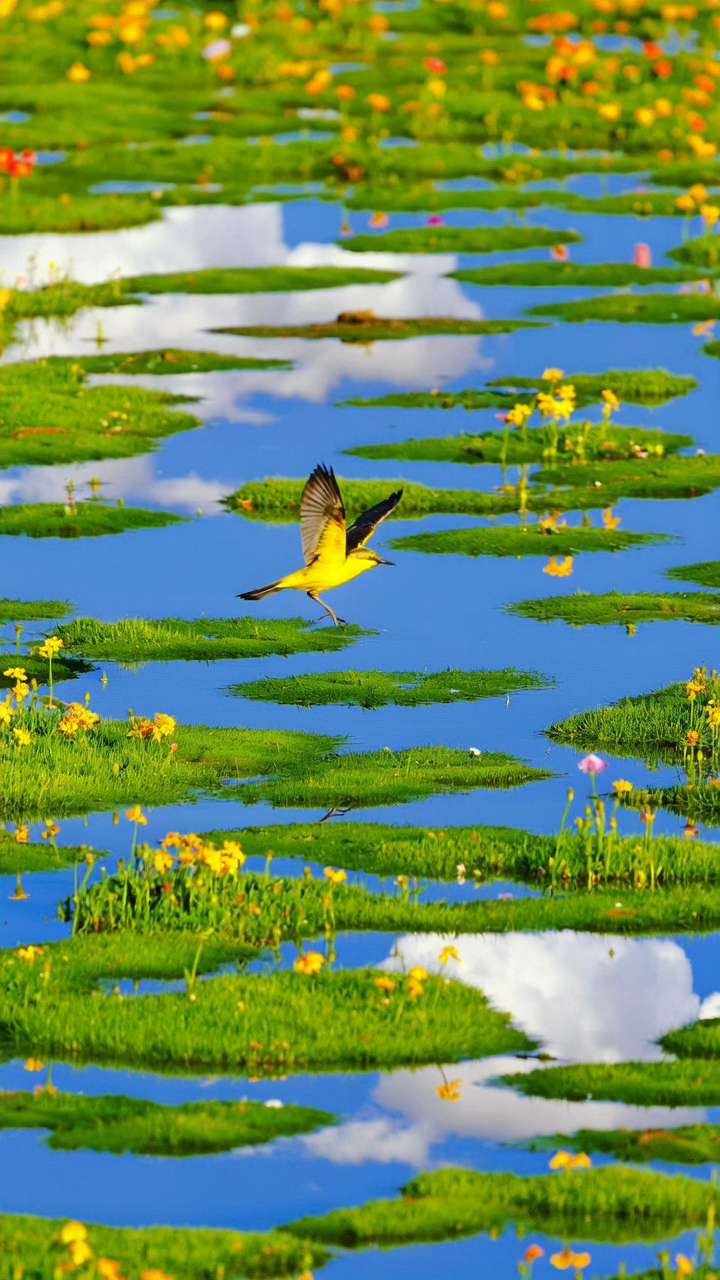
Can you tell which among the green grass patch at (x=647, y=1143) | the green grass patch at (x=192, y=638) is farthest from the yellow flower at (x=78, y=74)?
the green grass patch at (x=647, y=1143)

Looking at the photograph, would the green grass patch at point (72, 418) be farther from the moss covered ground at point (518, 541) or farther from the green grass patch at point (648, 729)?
the green grass patch at point (648, 729)

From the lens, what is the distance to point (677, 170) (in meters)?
37.9

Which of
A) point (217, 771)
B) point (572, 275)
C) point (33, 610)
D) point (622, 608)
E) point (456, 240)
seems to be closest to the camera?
point (217, 771)

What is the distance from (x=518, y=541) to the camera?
18312 millimetres

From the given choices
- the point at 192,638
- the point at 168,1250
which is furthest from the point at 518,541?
the point at 168,1250

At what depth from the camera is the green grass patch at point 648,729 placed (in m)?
12.8

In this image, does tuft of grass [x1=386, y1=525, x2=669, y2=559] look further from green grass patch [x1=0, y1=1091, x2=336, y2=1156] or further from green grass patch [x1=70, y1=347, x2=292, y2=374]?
green grass patch [x1=0, y1=1091, x2=336, y2=1156]

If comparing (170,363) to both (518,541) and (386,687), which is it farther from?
(386,687)

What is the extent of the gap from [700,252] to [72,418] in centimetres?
1300

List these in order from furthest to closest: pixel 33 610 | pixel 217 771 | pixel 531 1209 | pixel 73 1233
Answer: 1. pixel 33 610
2. pixel 217 771
3. pixel 531 1209
4. pixel 73 1233

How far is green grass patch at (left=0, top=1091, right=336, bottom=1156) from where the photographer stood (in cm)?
812

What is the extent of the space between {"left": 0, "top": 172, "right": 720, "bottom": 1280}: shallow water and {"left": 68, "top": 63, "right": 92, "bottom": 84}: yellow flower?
9317 mm

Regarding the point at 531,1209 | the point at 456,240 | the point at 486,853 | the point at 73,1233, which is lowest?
the point at 531,1209

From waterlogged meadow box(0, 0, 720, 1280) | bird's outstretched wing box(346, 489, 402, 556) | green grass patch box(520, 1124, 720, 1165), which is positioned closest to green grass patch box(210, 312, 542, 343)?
waterlogged meadow box(0, 0, 720, 1280)
